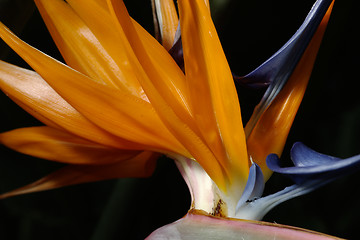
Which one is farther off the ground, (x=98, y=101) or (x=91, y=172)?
(x=98, y=101)

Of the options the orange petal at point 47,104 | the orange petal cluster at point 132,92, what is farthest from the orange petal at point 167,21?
the orange petal at point 47,104

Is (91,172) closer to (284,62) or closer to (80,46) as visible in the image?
(80,46)

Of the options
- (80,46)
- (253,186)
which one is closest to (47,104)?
(80,46)

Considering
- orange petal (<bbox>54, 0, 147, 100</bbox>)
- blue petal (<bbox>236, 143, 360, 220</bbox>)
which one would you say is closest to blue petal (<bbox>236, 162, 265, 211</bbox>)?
blue petal (<bbox>236, 143, 360, 220</bbox>)

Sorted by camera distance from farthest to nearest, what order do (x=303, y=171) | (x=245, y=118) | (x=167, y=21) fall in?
(x=245, y=118) < (x=167, y=21) < (x=303, y=171)

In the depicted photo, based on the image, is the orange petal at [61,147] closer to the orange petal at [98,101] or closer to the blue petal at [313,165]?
the orange petal at [98,101]

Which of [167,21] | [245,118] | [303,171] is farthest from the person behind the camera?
[245,118]
